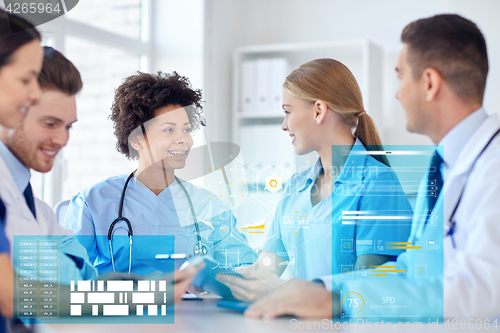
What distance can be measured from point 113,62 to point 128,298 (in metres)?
2.24

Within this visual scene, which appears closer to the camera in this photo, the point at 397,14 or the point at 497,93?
the point at 497,93

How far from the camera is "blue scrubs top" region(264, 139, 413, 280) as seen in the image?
96cm

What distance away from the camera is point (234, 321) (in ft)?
2.93

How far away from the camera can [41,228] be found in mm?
969

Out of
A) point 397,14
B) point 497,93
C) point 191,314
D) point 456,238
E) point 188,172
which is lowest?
point 191,314

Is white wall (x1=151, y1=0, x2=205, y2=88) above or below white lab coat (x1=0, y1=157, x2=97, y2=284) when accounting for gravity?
above

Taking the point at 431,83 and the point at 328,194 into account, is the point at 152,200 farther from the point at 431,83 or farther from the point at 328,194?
the point at 431,83

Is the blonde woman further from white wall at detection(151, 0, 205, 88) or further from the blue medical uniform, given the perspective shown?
white wall at detection(151, 0, 205, 88)

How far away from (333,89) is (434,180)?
0.43 meters

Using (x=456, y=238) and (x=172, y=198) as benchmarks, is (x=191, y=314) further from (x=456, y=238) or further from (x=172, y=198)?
(x=456, y=238)

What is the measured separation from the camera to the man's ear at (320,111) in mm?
1231

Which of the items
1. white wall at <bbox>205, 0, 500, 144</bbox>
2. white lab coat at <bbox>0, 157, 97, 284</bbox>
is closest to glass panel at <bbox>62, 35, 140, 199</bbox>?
white wall at <bbox>205, 0, 500, 144</bbox>

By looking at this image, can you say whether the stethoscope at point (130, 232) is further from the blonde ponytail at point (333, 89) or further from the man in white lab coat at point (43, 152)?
the blonde ponytail at point (333, 89)

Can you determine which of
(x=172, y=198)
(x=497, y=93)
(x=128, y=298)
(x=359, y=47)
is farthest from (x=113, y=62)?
(x=497, y=93)
